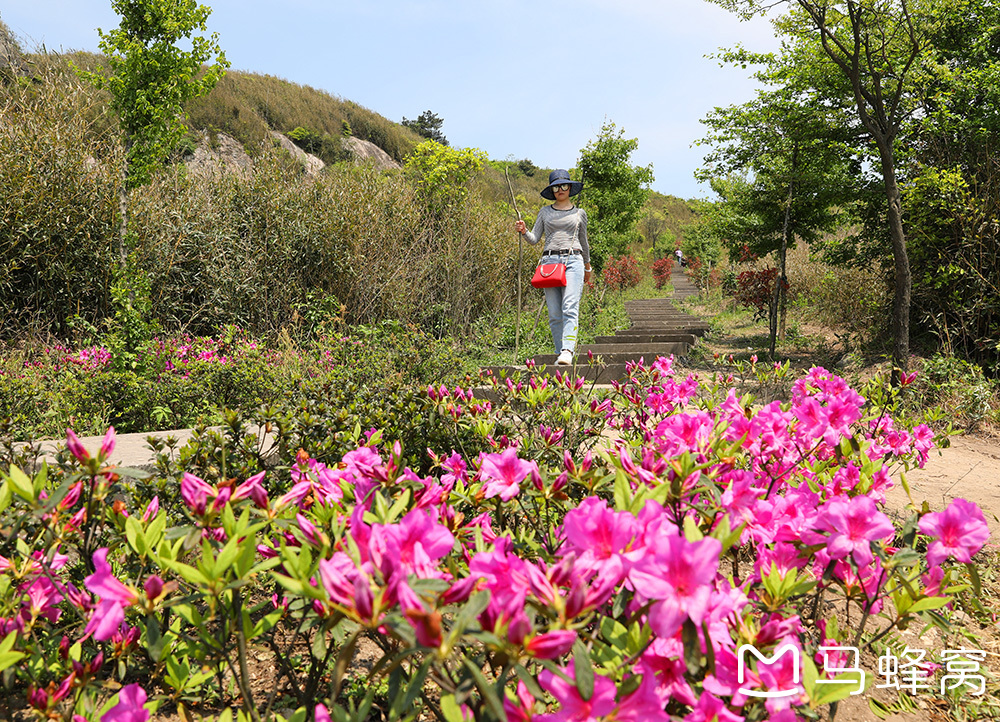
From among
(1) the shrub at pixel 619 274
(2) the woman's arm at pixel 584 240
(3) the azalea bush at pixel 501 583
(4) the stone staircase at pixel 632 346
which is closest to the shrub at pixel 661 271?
(1) the shrub at pixel 619 274

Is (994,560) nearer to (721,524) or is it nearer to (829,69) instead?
(721,524)

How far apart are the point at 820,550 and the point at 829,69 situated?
9897 millimetres

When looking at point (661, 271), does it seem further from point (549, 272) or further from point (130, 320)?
point (130, 320)

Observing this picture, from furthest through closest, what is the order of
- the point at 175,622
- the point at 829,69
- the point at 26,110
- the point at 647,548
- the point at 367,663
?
the point at 829,69
the point at 26,110
the point at 367,663
the point at 175,622
the point at 647,548

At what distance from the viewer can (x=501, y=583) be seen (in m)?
0.75

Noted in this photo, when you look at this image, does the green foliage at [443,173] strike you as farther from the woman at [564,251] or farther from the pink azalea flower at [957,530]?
the pink azalea flower at [957,530]

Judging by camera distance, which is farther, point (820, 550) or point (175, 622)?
point (175, 622)

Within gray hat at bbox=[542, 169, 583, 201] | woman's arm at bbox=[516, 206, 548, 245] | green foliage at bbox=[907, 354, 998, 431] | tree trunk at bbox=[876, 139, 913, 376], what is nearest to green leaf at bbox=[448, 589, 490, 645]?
woman's arm at bbox=[516, 206, 548, 245]

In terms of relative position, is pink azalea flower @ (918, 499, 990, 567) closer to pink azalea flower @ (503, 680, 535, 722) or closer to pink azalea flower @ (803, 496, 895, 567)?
pink azalea flower @ (803, 496, 895, 567)

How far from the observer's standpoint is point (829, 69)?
849cm

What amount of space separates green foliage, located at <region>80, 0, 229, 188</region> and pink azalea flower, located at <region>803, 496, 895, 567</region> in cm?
667

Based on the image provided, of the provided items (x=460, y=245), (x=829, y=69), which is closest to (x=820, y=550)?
(x=460, y=245)

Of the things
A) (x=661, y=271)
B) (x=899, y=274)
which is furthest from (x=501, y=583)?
(x=661, y=271)

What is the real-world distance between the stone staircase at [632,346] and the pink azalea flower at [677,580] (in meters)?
2.39
